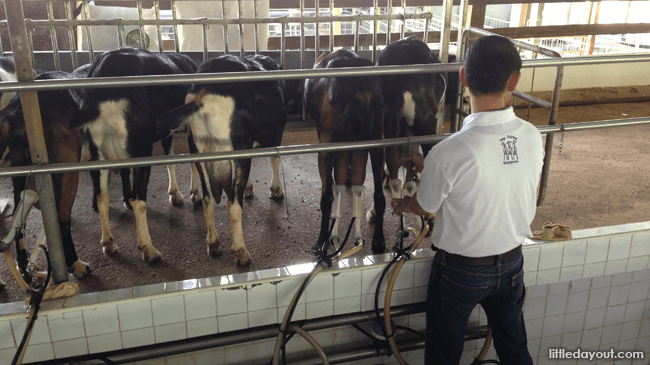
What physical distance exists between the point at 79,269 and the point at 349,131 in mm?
1715

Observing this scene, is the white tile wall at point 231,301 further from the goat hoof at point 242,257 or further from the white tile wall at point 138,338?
the goat hoof at point 242,257

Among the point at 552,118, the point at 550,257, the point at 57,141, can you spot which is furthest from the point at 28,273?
the point at 552,118

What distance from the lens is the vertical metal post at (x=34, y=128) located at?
1938 mm

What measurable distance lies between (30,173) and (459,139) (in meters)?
1.63

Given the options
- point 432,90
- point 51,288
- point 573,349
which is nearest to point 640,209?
point 573,349

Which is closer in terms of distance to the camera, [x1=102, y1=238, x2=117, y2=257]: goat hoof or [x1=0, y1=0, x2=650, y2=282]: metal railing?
[x1=0, y1=0, x2=650, y2=282]: metal railing

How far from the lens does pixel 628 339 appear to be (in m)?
3.37

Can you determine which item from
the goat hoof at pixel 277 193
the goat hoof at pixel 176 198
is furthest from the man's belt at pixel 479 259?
the goat hoof at pixel 176 198

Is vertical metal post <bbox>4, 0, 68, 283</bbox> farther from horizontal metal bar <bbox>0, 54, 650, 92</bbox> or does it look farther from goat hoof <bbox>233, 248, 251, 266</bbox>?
goat hoof <bbox>233, 248, 251, 266</bbox>

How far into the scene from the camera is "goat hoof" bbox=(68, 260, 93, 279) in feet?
9.46

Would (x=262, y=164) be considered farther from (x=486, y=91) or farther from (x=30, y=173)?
(x=486, y=91)

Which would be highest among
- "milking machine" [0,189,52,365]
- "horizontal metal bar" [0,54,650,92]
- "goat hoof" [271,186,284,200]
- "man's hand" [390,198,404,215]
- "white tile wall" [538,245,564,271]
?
"horizontal metal bar" [0,54,650,92]

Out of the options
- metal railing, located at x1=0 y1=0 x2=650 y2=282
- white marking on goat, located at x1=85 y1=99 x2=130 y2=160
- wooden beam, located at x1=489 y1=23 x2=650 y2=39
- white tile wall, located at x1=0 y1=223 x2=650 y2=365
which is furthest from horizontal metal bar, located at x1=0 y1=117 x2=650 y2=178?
wooden beam, located at x1=489 y1=23 x2=650 y2=39

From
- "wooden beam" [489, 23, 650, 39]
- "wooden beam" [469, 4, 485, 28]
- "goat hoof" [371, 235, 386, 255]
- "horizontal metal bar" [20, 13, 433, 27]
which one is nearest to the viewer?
"goat hoof" [371, 235, 386, 255]
